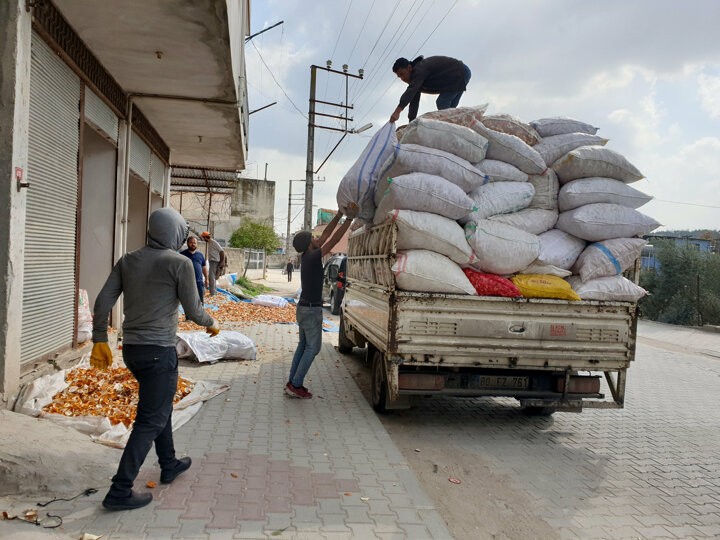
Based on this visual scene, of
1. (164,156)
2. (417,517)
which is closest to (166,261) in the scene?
(417,517)

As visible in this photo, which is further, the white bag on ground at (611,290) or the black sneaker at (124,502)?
the white bag on ground at (611,290)

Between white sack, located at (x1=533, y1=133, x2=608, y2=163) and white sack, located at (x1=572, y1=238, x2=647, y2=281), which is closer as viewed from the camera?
white sack, located at (x1=572, y1=238, x2=647, y2=281)

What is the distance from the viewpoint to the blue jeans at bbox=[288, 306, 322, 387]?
586 cm

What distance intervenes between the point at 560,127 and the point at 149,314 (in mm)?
4770

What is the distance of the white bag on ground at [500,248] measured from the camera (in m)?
5.07

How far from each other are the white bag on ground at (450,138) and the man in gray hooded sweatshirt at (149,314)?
2969 mm

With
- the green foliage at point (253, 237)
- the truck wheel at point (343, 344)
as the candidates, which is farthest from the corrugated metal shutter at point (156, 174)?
the green foliage at point (253, 237)

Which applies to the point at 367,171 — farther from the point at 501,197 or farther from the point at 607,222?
the point at 607,222

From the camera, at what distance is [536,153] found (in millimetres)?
5590

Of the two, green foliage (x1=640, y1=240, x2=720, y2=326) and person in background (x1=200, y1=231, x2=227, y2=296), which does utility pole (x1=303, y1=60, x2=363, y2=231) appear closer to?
person in background (x1=200, y1=231, x2=227, y2=296)

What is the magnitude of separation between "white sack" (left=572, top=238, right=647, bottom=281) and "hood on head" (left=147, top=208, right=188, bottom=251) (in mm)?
3833

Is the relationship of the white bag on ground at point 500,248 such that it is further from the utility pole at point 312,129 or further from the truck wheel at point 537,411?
the utility pole at point 312,129

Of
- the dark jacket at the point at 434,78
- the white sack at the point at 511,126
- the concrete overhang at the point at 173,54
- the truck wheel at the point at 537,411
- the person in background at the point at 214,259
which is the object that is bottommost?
the truck wheel at the point at 537,411

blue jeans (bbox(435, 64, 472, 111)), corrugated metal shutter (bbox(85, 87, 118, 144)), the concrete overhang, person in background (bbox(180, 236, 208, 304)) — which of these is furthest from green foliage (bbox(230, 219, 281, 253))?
blue jeans (bbox(435, 64, 472, 111))
